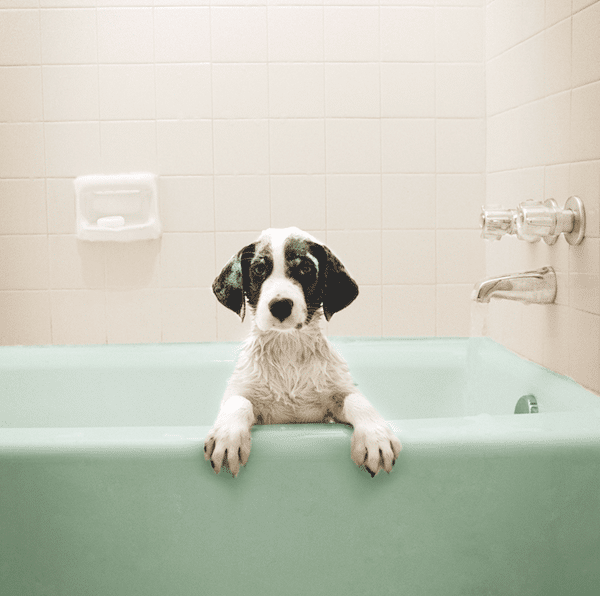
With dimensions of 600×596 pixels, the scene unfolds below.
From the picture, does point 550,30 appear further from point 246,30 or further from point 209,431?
point 209,431

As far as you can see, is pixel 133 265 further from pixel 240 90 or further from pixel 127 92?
pixel 240 90

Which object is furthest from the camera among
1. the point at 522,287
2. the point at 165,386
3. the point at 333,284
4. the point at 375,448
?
the point at 165,386

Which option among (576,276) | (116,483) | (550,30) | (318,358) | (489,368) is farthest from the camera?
(489,368)

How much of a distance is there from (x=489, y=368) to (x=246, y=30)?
1.47 m

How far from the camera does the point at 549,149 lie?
166cm

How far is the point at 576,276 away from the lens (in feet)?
4.96

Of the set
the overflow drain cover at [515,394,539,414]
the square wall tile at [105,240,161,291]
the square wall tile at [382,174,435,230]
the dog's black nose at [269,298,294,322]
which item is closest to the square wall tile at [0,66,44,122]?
the square wall tile at [105,240,161,291]

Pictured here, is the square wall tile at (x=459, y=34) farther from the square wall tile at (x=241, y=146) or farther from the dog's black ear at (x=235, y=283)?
the dog's black ear at (x=235, y=283)

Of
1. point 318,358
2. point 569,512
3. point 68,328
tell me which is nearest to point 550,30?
point 318,358

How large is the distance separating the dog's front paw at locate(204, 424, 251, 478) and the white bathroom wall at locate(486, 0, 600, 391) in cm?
89

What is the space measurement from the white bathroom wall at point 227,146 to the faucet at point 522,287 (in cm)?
65

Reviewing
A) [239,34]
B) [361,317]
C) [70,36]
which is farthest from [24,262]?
[361,317]

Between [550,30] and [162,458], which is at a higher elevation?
[550,30]

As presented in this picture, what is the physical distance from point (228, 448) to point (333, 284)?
412 mm
